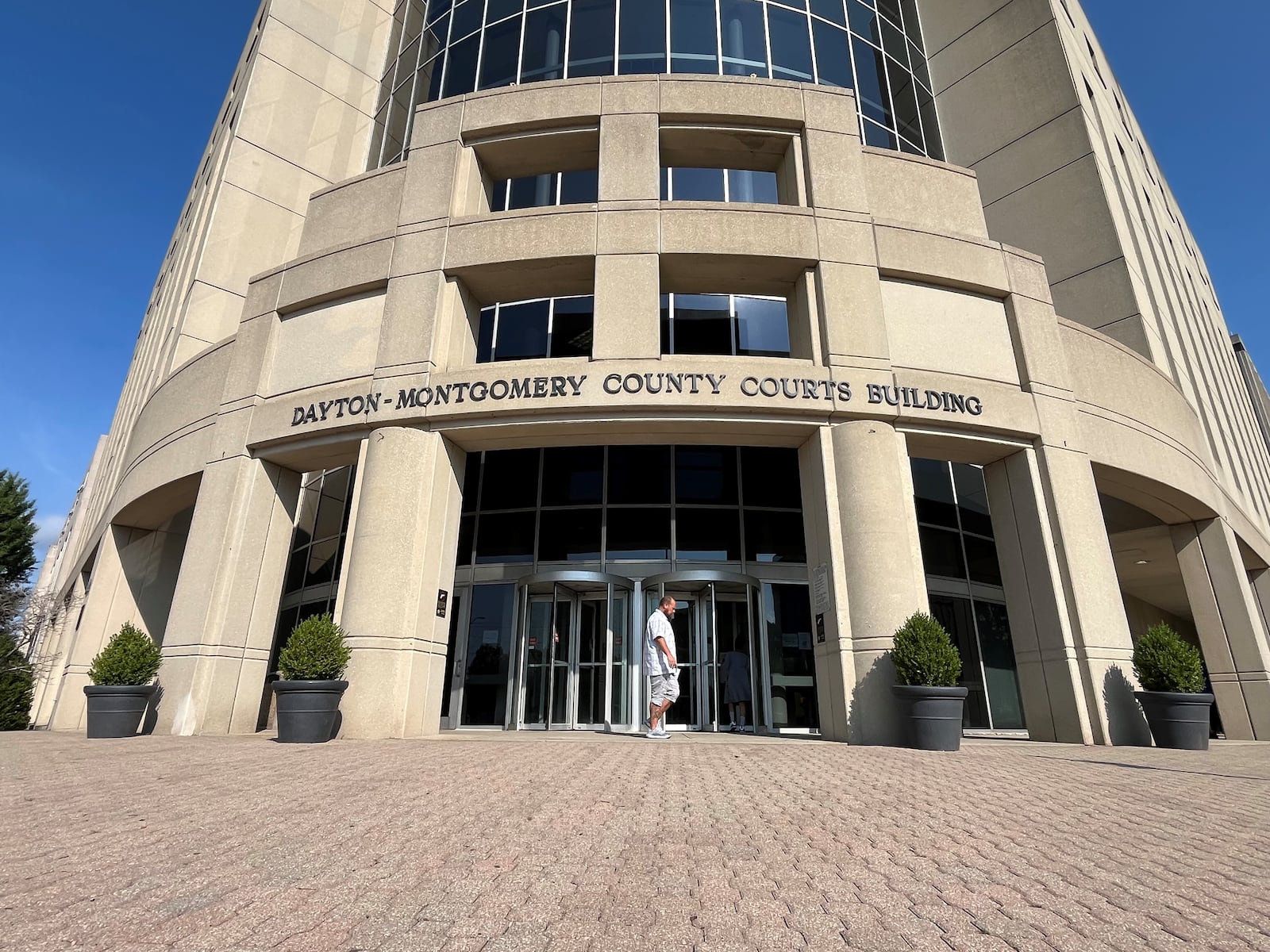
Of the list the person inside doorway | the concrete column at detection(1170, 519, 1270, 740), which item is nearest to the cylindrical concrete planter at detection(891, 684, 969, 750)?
the person inside doorway

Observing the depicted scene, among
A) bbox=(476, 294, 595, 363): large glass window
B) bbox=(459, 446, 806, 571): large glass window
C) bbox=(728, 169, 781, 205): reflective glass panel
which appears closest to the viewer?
bbox=(459, 446, 806, 571): large glass window

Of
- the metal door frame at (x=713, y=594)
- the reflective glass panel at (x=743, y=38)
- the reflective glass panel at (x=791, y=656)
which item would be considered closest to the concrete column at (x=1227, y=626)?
the reflective glass panel at (x=791, y=656)

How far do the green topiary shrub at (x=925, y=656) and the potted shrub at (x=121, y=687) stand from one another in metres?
11.5

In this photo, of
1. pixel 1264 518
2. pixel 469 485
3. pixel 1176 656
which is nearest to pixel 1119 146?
pixel 1264 518

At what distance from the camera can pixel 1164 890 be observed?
2.97 m

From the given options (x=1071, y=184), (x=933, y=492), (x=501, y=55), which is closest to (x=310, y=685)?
(x=933, y=492)

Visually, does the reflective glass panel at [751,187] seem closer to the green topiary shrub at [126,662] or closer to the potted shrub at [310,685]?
the potted shrub at [310,685]

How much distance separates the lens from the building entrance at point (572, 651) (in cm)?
1318

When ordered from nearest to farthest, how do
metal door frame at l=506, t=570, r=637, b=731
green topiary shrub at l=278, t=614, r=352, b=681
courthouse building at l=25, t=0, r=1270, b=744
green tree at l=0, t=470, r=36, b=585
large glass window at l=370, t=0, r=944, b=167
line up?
1. green topiary shrub at l=278, t=614, r=352, b=681
2. courthouse building at l=25, t=0, r=1270, b=744
3. metal door frame at l=506, t=570, r=637, b=731
4. large glass window at l=370, t=0, r=944, b=167
5. green tree at l=0, t=470, r=36, b=585

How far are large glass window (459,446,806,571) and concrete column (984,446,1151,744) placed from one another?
4.13m

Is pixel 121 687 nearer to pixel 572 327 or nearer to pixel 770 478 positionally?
pixel 572 327

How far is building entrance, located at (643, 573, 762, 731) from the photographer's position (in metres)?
12.8

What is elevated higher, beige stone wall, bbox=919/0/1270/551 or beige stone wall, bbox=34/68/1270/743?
beige stone wall, bbox=919/0/1270/551

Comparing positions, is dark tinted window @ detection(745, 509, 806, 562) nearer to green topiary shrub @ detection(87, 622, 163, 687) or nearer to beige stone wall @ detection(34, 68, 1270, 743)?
beige stone wall @ detection(34, 68, 1270, 743)
